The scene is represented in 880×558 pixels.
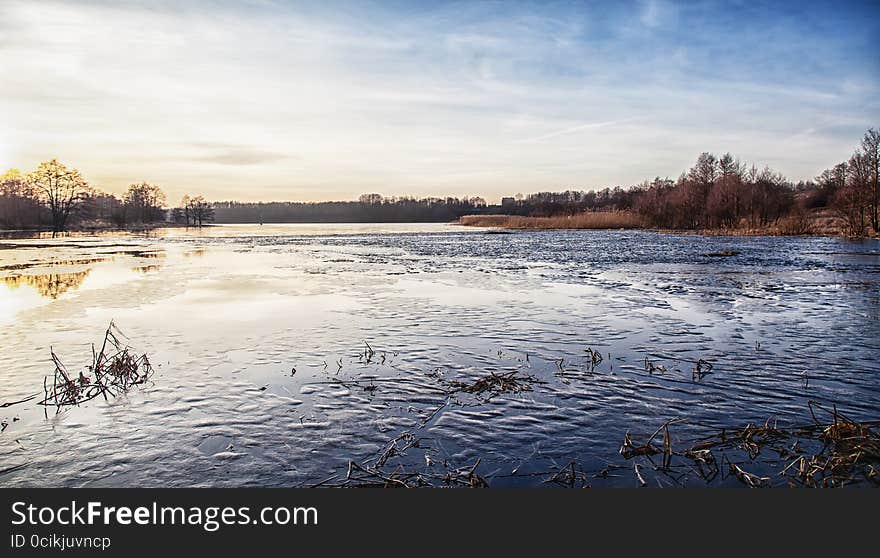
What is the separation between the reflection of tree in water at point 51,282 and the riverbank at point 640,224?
46296mm

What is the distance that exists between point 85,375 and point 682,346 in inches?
305

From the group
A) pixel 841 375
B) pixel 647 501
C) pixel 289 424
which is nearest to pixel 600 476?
pixel 647 501

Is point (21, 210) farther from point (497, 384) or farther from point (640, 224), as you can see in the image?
point (497, 384)

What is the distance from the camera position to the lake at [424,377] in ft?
13.9

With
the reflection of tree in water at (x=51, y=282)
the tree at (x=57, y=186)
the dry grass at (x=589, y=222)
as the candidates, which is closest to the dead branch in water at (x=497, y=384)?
the reflection of tree in water at (x=51, y=282)

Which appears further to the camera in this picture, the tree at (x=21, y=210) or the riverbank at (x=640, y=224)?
the tree at (x=21, y=210)

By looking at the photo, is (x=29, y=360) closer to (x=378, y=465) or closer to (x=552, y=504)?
(x=378, y=465)

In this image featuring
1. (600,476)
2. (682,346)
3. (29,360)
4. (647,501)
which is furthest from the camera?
(682,346)

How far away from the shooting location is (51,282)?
1575 cm

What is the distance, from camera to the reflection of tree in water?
14.0 metres

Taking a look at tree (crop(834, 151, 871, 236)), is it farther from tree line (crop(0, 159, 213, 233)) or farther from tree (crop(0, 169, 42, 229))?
tree (crop(0, 169, 42, 229))

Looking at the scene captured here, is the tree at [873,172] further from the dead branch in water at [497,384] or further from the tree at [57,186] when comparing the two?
the tree at [57,186]

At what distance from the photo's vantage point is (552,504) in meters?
3.69

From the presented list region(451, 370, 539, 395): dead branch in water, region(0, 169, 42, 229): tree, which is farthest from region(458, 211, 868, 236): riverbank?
region(0, 169, 42, 229): tree
